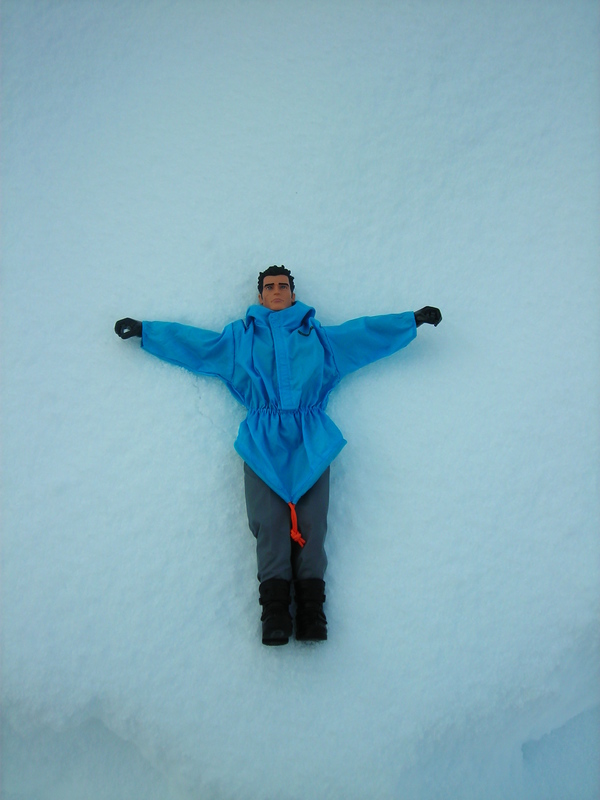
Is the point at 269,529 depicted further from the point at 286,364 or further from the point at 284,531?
the point at 286,364

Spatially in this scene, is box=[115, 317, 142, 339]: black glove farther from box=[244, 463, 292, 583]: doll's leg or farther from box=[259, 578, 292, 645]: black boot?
box=[259, 578, 292, 645]: black boot

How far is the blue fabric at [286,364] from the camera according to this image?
1.24 m

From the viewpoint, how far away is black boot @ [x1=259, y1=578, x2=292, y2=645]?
109cm

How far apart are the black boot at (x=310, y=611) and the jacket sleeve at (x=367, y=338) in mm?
466

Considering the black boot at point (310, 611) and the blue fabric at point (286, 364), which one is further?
the blue fabric at point (286, 364)

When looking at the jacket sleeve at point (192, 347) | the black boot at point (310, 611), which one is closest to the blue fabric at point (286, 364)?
the jacket sleeve at point (192, 347)

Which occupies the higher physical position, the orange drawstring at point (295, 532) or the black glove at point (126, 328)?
the black glove at point (126, 328)

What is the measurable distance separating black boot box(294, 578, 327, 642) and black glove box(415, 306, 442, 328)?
0.63 m

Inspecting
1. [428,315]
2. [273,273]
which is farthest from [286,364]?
[428,315]

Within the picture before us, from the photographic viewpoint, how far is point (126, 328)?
132 centimetres

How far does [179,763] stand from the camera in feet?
3.50

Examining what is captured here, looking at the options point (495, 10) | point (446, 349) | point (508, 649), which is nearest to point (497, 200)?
point (446, 349)

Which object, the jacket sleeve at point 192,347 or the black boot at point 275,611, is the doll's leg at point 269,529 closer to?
the black boot at point 275,611

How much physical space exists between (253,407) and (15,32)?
123 cm
